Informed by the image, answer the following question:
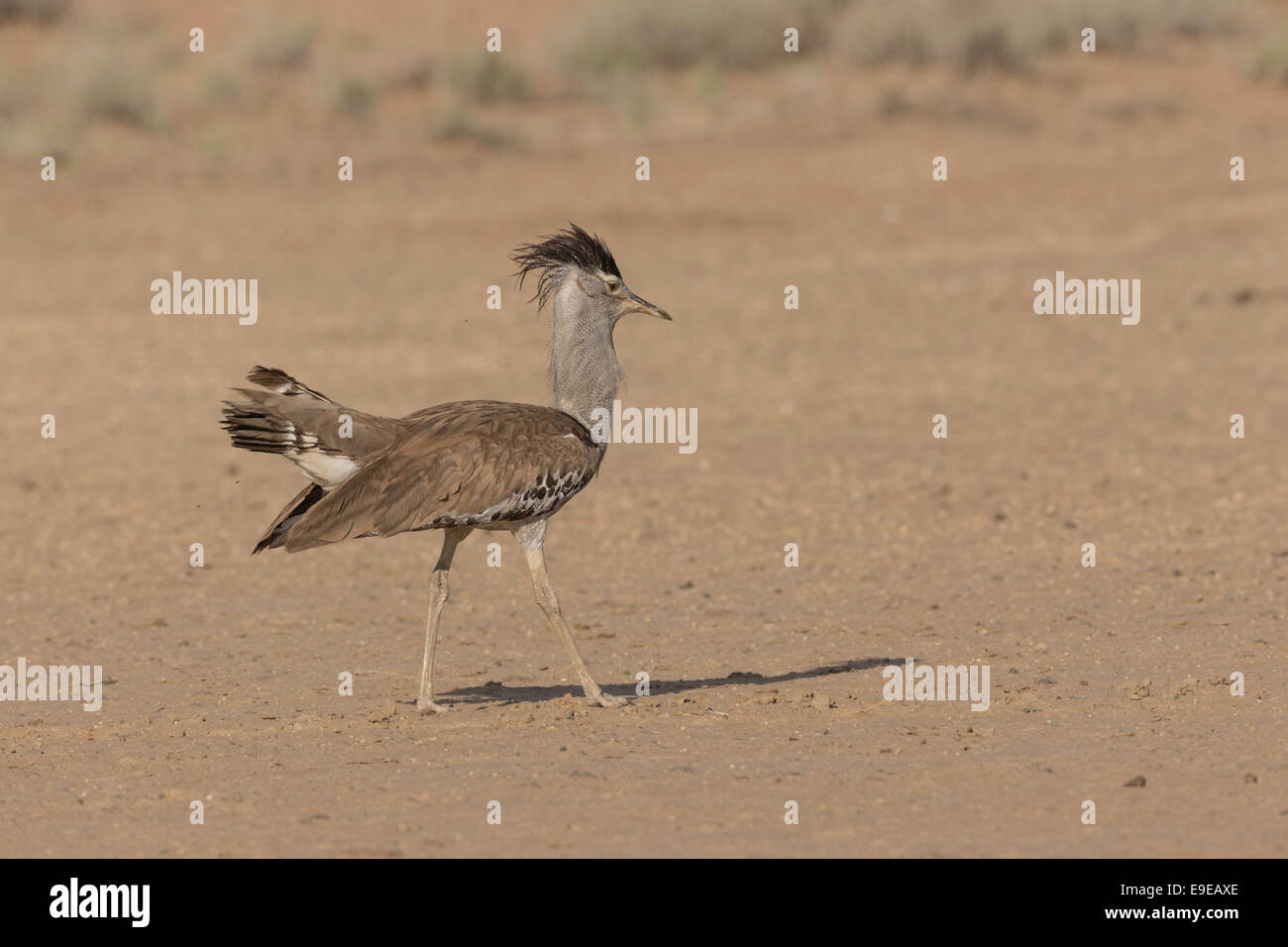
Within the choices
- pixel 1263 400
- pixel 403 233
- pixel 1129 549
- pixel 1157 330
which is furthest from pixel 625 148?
pixel 1129 549

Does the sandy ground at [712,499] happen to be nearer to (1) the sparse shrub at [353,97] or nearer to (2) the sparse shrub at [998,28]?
(1) the sparse shrub at [353,97]

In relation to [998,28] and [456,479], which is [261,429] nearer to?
[456,479]

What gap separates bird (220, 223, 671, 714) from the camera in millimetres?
6852

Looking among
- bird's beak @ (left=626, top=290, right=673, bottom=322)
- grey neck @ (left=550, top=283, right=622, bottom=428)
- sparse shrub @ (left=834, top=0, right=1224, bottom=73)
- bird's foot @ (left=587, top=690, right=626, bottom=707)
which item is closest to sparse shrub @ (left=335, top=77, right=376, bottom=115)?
sparse shrub @ (left=834, top=0, right=1224, bottom=73)

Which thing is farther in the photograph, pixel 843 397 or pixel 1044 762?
pixel 843 397

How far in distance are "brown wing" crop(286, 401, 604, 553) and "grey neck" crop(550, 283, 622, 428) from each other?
0.79 feet

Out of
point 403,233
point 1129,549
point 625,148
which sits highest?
point 625,148

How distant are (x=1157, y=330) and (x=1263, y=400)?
2.40 metres

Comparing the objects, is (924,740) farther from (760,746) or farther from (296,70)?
(296,70)

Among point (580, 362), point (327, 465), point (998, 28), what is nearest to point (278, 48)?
point (998, 28)

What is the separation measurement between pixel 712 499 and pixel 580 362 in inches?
172

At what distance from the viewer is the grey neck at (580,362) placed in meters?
7.41

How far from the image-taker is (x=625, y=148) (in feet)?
76.6
